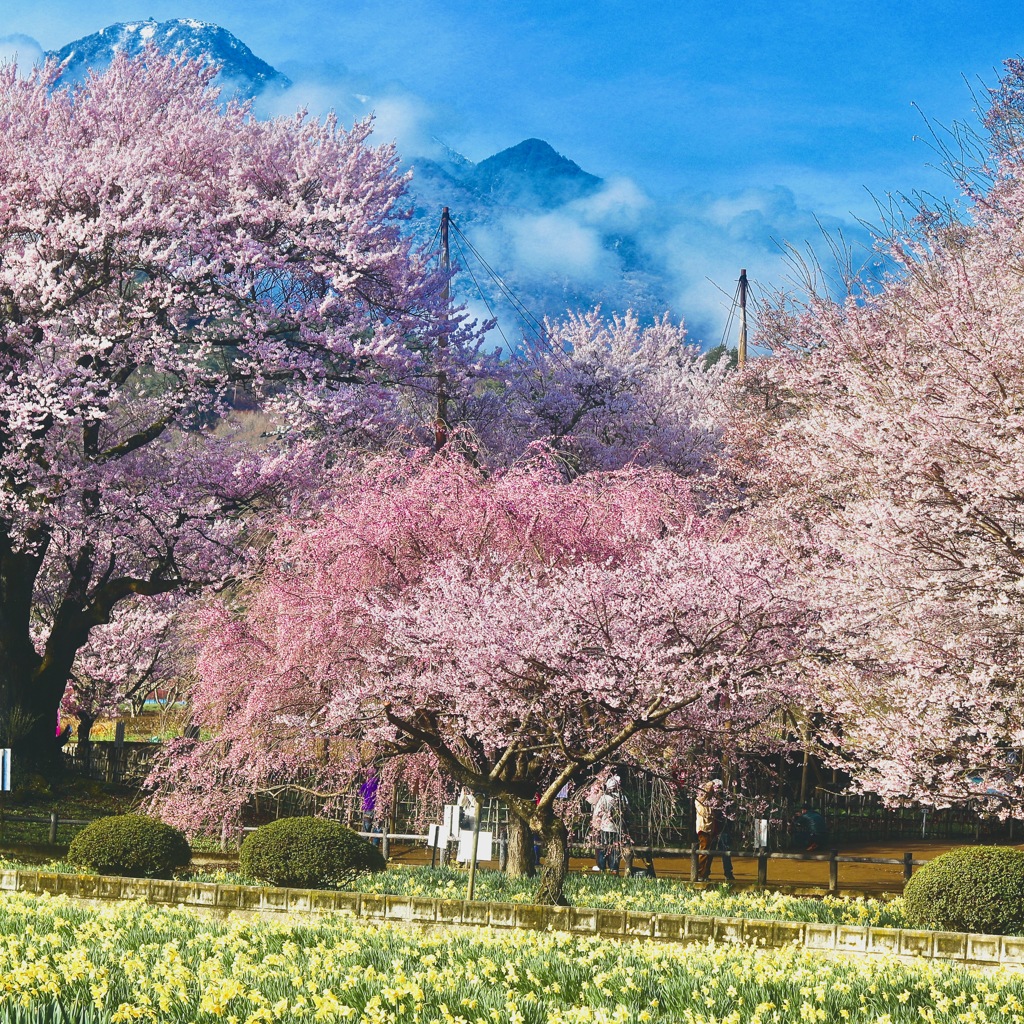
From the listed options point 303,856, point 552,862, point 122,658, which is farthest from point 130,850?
point 122,658

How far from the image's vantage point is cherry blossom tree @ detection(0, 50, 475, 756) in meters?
22.5

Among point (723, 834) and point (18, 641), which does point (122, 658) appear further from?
point (723, 834)

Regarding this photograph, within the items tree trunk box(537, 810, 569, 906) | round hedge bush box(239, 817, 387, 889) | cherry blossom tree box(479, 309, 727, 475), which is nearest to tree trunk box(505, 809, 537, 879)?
round hedge bush box(239, 817, 387, 889)

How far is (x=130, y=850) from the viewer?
15.0 metres

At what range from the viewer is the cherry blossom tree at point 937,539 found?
12812 mm

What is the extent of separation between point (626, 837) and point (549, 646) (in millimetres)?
6547

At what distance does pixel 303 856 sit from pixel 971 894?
24.3 ft

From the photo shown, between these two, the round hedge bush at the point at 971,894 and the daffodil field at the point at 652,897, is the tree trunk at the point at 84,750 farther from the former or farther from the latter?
the round hedge bush at the point at 971,894

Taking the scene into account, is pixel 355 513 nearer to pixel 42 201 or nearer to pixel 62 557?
pixel 42 201

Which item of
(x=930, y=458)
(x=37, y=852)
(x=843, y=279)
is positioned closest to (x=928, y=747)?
(x=930, y=458)

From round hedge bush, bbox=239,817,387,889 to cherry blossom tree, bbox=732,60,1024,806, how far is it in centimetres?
627

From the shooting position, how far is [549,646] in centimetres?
1316

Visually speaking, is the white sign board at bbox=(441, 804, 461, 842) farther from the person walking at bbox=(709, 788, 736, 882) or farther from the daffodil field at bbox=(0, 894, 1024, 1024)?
the person walking at bbox=(709, 788, 736, 882)

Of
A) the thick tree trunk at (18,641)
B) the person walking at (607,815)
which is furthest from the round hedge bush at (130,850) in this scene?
the thick tree trunk at (18,641)
